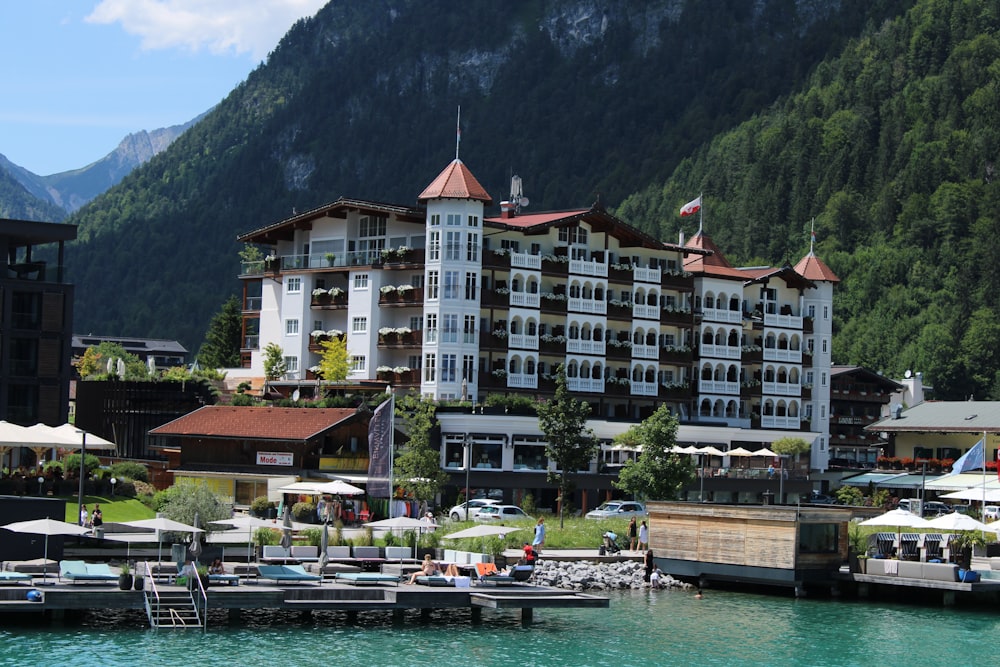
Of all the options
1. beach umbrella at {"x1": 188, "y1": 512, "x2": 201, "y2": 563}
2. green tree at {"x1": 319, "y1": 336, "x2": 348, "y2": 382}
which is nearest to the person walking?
beach umbrella at {"x1": 188, "y1": 512, "x2": 201, "y2": 563}

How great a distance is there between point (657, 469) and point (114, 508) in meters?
28.8

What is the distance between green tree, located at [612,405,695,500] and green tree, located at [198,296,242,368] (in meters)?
62.6

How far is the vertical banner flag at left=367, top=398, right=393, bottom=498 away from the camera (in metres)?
65.5

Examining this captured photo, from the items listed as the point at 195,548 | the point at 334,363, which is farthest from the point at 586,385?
the point at 195,548

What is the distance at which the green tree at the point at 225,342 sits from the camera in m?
140

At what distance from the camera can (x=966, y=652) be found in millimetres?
51594

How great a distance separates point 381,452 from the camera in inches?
2618

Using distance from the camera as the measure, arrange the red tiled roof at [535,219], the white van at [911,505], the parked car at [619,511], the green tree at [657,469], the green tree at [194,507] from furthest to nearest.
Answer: the red tiled roof at [535,219]
the white van at [911,505]
the parked car at [619,511]
the green tree at [657,469]
the green tree at [194,507]

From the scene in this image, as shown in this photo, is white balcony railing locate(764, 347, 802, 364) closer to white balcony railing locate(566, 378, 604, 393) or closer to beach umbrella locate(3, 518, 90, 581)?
white balcony railing locate(566, 378, 604, 393)

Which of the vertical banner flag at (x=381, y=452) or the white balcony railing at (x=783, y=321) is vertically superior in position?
the white balcony railing at (x=783, y=321)

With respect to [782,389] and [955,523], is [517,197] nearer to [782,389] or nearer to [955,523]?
[782,389]

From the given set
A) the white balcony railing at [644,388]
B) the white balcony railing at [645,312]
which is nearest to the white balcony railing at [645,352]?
the white balcony railing at [644,388]

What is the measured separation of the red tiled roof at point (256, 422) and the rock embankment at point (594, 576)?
88.1ft

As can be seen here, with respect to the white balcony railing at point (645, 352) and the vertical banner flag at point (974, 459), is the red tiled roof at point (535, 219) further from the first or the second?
the vertical banner flag at point (974, 459)
